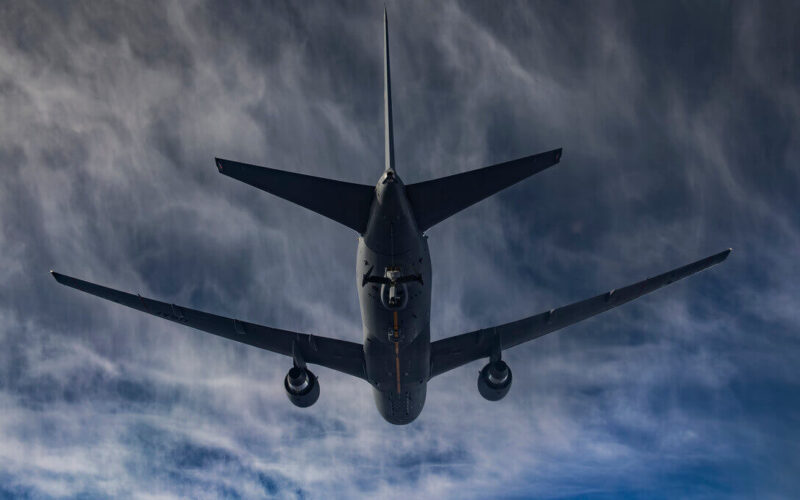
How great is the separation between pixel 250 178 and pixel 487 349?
15.2 metres

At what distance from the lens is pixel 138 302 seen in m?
20.5

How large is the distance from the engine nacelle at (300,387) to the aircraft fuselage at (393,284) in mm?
3069

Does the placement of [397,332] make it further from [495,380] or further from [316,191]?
[495,380]

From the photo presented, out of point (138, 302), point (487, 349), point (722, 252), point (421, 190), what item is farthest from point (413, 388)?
point (722, 252)

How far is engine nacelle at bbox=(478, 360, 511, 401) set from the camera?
70.3 feet

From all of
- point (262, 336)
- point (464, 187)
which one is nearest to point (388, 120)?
point (464, 187)

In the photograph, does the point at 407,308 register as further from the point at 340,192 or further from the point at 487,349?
the point at 487,349

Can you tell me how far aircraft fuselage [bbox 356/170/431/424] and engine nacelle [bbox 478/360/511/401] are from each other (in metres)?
3.27

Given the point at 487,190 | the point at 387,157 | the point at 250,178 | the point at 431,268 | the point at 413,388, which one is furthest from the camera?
the point at 413,388

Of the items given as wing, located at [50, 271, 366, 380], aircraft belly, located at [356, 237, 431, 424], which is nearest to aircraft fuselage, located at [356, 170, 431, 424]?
aircraft belly, located at [356, 237, 431, 424]

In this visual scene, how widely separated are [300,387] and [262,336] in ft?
10.6

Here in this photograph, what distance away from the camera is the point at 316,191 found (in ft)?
47.1

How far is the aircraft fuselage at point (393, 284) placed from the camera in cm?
1440

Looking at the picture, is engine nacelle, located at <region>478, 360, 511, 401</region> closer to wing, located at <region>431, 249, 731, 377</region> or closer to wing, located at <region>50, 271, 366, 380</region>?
wing, located at <region>431, 249, 731, 377</region>
